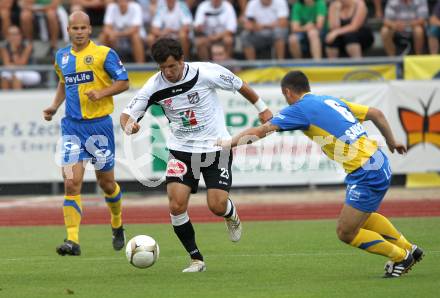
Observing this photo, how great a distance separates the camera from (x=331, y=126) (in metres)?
8.02

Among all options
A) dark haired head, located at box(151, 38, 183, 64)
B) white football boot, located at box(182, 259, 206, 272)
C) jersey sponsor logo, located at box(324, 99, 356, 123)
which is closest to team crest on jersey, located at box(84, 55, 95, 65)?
dark haired head, located at box(151, 38, 183, 64)

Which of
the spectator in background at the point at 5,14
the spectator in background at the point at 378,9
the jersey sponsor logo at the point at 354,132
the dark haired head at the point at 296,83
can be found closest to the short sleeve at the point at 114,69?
the dark haired head at the point at 296,83

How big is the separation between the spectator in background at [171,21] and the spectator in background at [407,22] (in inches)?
144

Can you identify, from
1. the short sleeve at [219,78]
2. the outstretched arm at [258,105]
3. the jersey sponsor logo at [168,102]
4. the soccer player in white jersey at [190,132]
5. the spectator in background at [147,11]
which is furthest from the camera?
the spectator in background at [147,11]

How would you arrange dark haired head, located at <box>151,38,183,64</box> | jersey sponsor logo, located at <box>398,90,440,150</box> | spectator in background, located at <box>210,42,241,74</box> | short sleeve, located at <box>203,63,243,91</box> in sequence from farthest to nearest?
1. spectator in background, located at <box>210,42,241,74</box>
2. jersey sponsor logo, located at <box>398,90,440,150</box>
3. short sleeve, located at <box>203,63,243,91</box>
4. dark haired head, located at <box>151,38,183,64</box>

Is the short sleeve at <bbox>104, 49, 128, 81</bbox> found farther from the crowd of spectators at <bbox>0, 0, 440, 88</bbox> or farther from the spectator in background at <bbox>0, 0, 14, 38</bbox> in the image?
the spectator in background at <bbox>0, 0, 14, 38</bbox>

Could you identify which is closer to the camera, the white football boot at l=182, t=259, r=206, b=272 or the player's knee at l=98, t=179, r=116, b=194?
the white football boot at l=182, t=259, r=206, b=272

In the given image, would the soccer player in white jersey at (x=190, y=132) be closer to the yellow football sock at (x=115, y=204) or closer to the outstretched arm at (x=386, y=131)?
the outstretched arm at (x=386, y=131)

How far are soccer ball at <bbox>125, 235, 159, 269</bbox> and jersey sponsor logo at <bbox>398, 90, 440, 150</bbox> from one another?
846cm

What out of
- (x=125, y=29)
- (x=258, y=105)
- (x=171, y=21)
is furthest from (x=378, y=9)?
(x=258, y=105)

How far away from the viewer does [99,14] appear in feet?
63.5

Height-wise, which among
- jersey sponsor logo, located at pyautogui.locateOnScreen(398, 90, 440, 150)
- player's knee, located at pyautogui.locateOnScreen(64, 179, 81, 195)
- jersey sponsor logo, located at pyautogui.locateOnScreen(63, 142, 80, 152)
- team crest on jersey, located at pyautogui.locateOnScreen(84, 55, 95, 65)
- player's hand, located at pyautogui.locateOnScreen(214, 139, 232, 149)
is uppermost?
team crest on jersey, located at pyautogui.locateOnScreen(84, 55, 95, 65)

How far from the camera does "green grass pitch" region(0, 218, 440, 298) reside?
7.52 metres

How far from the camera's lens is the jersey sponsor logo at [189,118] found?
8.95 metres
